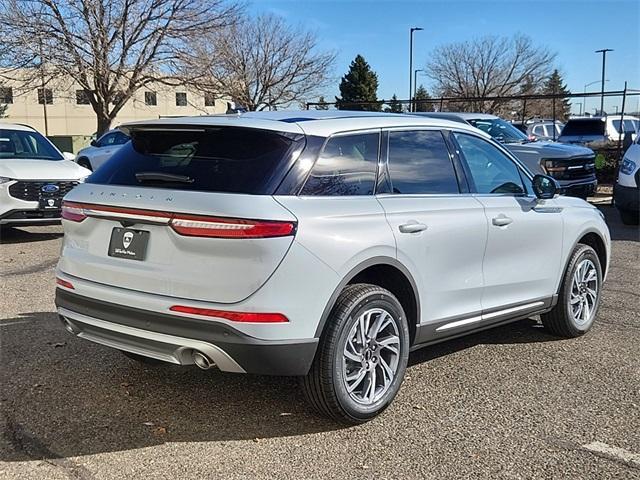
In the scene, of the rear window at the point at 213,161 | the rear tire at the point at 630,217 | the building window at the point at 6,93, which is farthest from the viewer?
the building window at the point at 6,93

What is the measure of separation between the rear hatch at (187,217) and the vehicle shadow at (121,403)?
2.60 ft

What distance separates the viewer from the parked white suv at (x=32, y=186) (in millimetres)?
9297

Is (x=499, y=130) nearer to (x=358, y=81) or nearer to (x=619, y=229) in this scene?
(x=619, y=229)

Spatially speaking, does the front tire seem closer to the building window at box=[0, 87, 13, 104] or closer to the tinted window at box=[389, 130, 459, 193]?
the tinted window at box=[389, 130, 459, 193]

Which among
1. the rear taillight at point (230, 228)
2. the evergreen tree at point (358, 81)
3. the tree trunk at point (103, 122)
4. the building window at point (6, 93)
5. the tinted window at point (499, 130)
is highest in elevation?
the evergreen tree at point (358, 81)

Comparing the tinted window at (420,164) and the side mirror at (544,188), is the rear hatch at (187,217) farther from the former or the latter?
the side mirror at (544,188)

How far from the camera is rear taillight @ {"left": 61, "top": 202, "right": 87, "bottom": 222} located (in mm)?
3846

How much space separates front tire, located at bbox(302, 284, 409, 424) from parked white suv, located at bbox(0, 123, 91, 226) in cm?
692

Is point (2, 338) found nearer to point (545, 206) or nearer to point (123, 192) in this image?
point (123, 192)

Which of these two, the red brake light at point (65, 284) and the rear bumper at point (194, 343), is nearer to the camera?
the rear bumper at point (194, 343)

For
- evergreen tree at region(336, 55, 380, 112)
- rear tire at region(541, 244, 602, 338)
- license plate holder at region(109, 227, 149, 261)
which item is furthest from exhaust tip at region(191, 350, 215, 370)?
evergreen tree at region(336, 55, 380, 112)

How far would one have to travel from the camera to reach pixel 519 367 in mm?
4766

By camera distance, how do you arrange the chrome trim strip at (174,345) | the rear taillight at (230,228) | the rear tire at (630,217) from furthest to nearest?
the rear tire at (630,217) → the chrome trim strip at (174,345) → the rear taillight at (230,228)

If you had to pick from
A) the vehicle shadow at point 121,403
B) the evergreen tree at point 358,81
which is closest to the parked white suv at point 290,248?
the vehicle shadow at point 121,403
